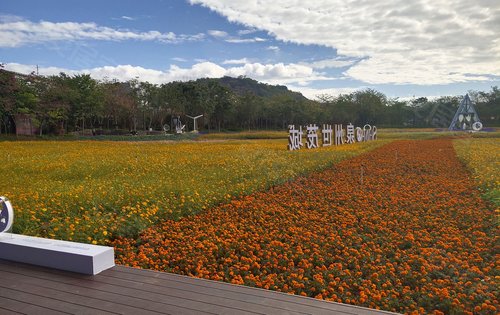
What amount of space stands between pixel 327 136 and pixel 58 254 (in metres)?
20.4

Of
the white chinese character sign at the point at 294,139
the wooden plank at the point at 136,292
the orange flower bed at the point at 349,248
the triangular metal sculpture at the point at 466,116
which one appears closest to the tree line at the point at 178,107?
→ the triangular metal sculpture at the point at 466,116

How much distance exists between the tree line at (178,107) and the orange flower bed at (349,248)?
2633 cm

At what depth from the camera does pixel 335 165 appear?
1311cm

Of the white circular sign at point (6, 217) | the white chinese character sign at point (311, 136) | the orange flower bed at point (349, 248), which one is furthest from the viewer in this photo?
the white chinese character sign at point (311, 136)

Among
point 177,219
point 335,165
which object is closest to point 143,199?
point 177,219

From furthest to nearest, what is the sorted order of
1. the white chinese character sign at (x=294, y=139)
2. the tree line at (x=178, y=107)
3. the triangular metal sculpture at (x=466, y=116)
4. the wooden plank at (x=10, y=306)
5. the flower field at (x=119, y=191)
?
the triangular metal sculpture at (x=466, y=116) → the tree line at (x=178, y=107) → the white chinese character sign at (x=294, y=139) → the flower field at (x=119, y=191) → the wooden plank at (x=10, y=306)

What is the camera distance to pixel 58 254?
136 inches

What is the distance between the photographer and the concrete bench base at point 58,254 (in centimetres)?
337

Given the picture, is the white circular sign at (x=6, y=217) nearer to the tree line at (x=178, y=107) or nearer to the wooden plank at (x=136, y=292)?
the wooden plank at (x=136, y=292)

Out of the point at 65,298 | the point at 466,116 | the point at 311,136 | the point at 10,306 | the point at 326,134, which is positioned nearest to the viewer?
the point at 10,306

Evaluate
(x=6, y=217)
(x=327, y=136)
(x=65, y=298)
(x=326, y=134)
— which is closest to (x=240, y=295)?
(x=65, y=298)

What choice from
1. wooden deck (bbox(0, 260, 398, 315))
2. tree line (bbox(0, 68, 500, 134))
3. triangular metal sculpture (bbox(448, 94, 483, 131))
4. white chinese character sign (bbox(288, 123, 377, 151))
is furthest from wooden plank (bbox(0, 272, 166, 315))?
triangular metal sculpture (bbox(448, 94, 483, 131))

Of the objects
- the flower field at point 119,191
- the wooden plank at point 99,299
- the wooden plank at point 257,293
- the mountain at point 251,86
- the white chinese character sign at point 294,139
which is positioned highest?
the mountain at point 251,86

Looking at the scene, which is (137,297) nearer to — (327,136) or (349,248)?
(349,248)
